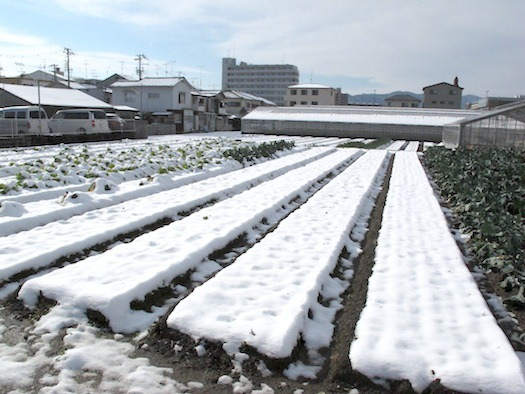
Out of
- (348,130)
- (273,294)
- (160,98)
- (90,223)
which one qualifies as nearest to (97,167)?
(90,223)

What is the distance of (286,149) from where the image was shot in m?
22.9

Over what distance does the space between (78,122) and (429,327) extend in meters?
23.7

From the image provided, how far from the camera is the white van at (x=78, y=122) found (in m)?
23.2

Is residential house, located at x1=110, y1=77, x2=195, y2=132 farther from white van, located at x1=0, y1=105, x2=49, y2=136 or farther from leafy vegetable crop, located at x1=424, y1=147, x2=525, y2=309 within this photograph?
leafy vegetable crop, located at x1=424, y1=147, x2=525, y2=309

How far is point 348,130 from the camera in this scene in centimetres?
4400

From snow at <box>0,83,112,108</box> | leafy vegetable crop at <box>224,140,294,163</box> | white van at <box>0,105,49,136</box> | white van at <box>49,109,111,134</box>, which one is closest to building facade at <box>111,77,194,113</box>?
snow at <box>0,83,112,108</box>

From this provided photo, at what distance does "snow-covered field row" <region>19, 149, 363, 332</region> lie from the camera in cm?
411

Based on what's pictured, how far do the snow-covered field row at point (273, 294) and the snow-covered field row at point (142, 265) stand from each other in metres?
0.47

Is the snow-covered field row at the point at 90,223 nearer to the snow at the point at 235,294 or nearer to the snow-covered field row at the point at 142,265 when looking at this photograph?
the snow at the point at 235,294

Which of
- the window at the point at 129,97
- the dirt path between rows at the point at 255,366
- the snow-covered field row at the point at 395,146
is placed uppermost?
the window at the point at 129,97

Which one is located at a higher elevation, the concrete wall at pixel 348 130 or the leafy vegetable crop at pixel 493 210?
the concrete wall at pixel 348 130

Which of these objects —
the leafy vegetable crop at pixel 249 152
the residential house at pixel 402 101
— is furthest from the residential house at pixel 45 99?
the residential house at pixel 402 101

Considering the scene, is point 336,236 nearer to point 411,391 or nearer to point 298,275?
point 298,275

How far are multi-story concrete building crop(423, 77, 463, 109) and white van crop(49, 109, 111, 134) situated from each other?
212 ft
